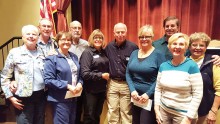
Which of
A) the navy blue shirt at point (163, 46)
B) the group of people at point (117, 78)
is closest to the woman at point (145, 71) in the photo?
the group of people at point (117, 78)

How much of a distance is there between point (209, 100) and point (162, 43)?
2.57 feet

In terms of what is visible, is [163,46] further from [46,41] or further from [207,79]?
[46,41]

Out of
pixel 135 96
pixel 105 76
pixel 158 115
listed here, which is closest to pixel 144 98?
pixel 135 96

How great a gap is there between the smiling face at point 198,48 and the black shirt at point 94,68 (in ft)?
3.18

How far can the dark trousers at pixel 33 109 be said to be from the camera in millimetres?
2096

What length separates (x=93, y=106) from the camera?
255 cm

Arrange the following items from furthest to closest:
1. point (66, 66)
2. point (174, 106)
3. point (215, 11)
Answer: point (215, 11)
point (66, 66)
point (174, 106)

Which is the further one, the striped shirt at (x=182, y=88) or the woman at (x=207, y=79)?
the woman at (x=207, y=79)

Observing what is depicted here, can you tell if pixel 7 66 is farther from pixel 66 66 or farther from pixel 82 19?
pixel 82 19

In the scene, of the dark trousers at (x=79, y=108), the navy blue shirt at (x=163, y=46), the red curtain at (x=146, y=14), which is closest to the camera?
the navy blue shirt at (x=163, y=46)

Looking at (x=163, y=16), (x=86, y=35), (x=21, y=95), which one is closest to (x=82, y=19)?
(x=86, y=35)

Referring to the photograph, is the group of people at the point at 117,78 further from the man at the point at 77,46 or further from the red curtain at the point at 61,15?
the red curtain at the point at 61,15

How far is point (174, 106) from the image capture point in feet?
6.00

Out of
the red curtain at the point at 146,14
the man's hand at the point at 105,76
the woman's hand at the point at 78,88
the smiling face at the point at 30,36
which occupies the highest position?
the red curtain at the point at 146,14
